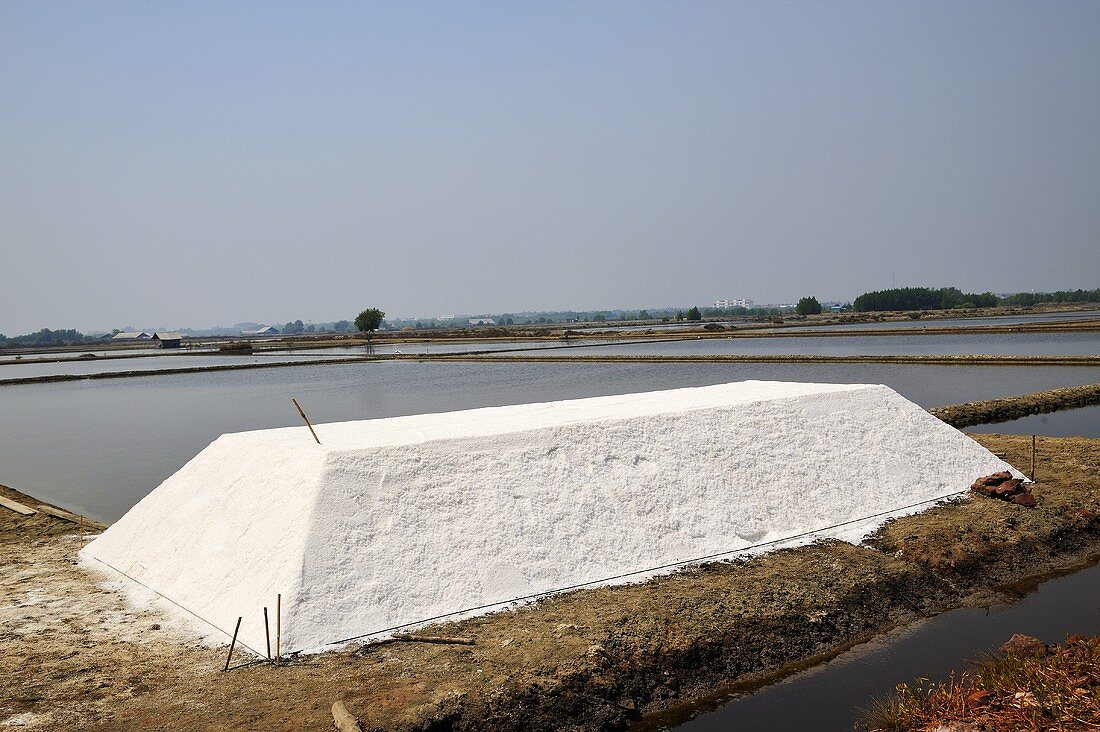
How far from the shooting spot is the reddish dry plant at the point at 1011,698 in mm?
7445

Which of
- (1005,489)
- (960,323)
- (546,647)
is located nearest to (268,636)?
(546,647)

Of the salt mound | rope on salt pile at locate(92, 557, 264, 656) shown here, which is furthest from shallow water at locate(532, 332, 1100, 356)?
rope on salt pile at locate(92, 557, 264, 656)

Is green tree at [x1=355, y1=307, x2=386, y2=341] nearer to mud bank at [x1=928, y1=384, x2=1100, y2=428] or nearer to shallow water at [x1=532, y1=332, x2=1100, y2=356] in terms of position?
shallow water at [x1=532, y1=332, x2=1100, y2=356]

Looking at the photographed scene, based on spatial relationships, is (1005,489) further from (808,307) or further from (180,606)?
(808,307)

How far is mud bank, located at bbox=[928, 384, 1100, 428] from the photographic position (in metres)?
25.2

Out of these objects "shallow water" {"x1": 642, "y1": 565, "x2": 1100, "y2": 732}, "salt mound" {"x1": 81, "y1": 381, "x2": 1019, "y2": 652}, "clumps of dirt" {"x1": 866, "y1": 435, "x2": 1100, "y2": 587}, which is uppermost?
"salt mound" {"x1": 81, "y1": 381, "x2": 1019, "y2": 652}

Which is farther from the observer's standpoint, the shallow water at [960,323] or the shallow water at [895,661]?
the shallow water at [960,323]

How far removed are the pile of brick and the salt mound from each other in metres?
0.46

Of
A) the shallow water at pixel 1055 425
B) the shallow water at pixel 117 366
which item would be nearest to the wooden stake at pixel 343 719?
the shallow water at pixel 1055 425

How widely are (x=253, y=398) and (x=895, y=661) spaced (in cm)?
3577

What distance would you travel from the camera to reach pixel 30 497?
19078mm

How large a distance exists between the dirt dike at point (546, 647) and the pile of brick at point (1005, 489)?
1.16 meters

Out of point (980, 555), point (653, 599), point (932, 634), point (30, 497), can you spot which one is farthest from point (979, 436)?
point (30, 497)

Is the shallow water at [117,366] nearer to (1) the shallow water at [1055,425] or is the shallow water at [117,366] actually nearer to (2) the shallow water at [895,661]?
(1) the shallow water at [1055,425]
